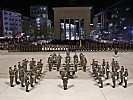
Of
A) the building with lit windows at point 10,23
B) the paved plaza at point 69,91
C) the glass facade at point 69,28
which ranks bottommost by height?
the paved plaza at point 69,91

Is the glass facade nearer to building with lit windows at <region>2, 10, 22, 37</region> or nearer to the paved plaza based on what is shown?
building with lit windows at <region>2, 10, 22, 37</region>

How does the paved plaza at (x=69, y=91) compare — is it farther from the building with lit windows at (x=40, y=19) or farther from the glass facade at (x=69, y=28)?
the building with lit windows at (x=40, y=19)

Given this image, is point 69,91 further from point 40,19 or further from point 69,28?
point 40,19

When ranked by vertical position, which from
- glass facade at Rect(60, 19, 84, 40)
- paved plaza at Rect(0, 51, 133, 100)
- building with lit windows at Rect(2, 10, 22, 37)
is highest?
building with lit windows at Rect(2, 10, 22, 37)

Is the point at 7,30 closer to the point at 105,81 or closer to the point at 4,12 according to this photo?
the point at 4,12

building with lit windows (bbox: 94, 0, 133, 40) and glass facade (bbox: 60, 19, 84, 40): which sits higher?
building with lit windows (bbox: 94, 0, 133, 40)

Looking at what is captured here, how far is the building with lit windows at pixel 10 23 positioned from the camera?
132 m

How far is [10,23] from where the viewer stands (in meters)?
144

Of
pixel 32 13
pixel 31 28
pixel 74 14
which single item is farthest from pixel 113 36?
pixel 74 14

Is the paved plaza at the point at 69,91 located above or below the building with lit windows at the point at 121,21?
below

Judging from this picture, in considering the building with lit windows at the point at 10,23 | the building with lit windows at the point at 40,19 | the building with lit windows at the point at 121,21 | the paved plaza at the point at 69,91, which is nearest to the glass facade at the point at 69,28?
the building with lit windows at the point at 121,21

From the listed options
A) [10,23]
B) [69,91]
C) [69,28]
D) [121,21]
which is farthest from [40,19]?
[69,91]

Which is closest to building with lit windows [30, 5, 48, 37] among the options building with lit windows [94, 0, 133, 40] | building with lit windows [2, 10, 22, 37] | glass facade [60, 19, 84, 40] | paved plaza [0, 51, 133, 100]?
building with lit windows [2, 10, 22, 37]

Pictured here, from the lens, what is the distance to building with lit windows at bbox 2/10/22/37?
13212 centimetres
